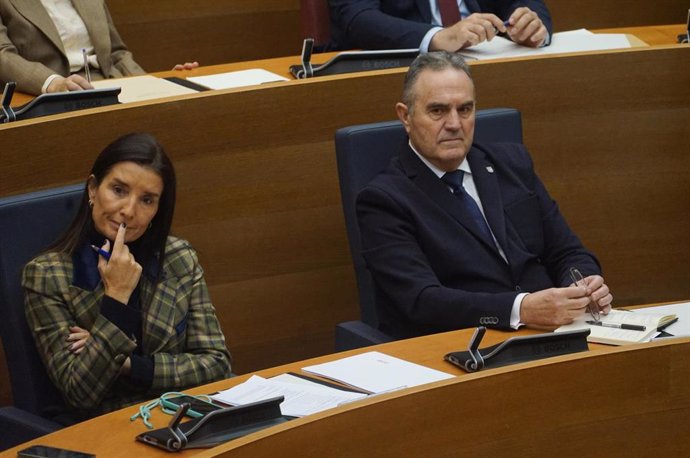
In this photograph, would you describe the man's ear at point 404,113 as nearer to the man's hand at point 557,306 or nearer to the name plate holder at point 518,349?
the man's hand at point 557,306

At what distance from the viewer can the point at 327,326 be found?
3.42 meters

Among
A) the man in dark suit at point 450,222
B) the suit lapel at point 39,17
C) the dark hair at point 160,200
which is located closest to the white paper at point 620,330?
the man in dark suit at point 450,222

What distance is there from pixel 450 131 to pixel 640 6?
2.99 metres

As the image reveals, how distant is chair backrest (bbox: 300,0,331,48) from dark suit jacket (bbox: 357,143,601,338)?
1279mm

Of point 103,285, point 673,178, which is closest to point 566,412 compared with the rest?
point 103,285

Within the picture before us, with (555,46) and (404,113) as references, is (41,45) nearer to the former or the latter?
(404,113)

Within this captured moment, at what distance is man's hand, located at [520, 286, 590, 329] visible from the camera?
97.6 inches

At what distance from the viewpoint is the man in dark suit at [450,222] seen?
2.77 metres

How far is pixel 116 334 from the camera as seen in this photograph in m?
2.30

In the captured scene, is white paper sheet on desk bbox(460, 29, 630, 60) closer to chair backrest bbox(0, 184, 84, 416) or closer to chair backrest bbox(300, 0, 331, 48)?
chair backrest bbox(300, 0, 331, 48)

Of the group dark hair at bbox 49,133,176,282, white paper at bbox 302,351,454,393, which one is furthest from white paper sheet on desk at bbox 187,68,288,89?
white paper at bbox 302,351,454,393

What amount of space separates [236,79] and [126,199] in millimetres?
1117

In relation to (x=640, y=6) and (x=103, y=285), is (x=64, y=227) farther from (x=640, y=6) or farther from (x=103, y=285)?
(x=640, y=6)

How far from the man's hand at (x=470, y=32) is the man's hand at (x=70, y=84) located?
108 centimetres
